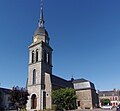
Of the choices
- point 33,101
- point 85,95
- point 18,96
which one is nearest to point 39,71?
point 33,101

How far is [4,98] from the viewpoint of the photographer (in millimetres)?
57750

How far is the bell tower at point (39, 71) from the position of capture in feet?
122

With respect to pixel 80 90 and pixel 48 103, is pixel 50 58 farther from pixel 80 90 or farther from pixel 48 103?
pixel 80 90

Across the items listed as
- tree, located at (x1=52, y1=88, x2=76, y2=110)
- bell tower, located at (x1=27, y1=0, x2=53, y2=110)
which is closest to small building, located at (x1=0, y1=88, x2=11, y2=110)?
bell tower, located at (x1=27, y1=0, x2=53, y2=110)

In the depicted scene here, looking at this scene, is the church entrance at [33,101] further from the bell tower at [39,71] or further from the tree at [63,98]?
the tree at [63,98]

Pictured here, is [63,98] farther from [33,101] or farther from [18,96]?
[18,96]

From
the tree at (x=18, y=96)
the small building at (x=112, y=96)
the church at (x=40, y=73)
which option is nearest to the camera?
the tree at (x=18, y=96)

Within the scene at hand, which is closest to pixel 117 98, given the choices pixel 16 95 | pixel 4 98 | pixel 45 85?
pixel 4 98

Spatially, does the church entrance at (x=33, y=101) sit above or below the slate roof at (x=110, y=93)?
below

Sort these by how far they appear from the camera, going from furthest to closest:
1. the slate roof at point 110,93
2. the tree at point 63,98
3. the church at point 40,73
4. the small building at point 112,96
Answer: the slate roof at point 110,93
the small building at point 112,96
the church at point 40,73
the tree at point 63,98

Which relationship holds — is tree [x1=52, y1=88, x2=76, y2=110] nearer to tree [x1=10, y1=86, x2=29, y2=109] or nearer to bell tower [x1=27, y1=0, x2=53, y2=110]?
bell tower [x1=27, y1=0, x2=53, y2=110]

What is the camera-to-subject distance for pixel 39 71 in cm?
3847

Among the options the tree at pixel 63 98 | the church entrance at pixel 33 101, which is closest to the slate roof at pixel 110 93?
the tree at pixel 63 98

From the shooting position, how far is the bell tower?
37144 millimetres
